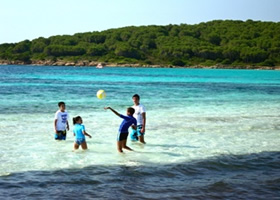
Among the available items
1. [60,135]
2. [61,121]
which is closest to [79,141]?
[61,121]

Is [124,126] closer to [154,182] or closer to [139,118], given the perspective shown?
[139,118]

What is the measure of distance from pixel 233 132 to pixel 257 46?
7439 inches

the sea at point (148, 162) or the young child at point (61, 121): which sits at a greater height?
the young child at point (61, 121)

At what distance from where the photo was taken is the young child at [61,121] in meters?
13.4

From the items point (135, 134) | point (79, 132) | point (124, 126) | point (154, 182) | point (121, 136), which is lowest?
point (154, 182)

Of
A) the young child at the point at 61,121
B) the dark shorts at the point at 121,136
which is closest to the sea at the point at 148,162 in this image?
the young child at the point at 61,121

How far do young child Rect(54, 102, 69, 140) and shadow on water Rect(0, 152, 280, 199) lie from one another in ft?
10.6

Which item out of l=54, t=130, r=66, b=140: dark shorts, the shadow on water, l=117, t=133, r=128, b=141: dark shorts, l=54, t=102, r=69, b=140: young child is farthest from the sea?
l=117, t=133, r=128, b=141: dark shorts

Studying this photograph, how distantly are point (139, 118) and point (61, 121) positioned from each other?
7.95ft

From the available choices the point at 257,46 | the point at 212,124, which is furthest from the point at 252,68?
the point at 212,124

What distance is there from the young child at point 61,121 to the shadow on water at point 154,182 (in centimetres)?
323

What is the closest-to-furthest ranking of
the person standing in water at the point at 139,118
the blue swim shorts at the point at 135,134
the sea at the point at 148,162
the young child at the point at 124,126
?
the sea at the point at 148,162, the young child at the point at 124,126, the person standing in water at the point at 139,118, the blue swim shorts at the point at 135,134

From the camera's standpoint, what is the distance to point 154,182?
9453mm

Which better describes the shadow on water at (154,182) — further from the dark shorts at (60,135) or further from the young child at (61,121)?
the dark shorts at (60,135)
